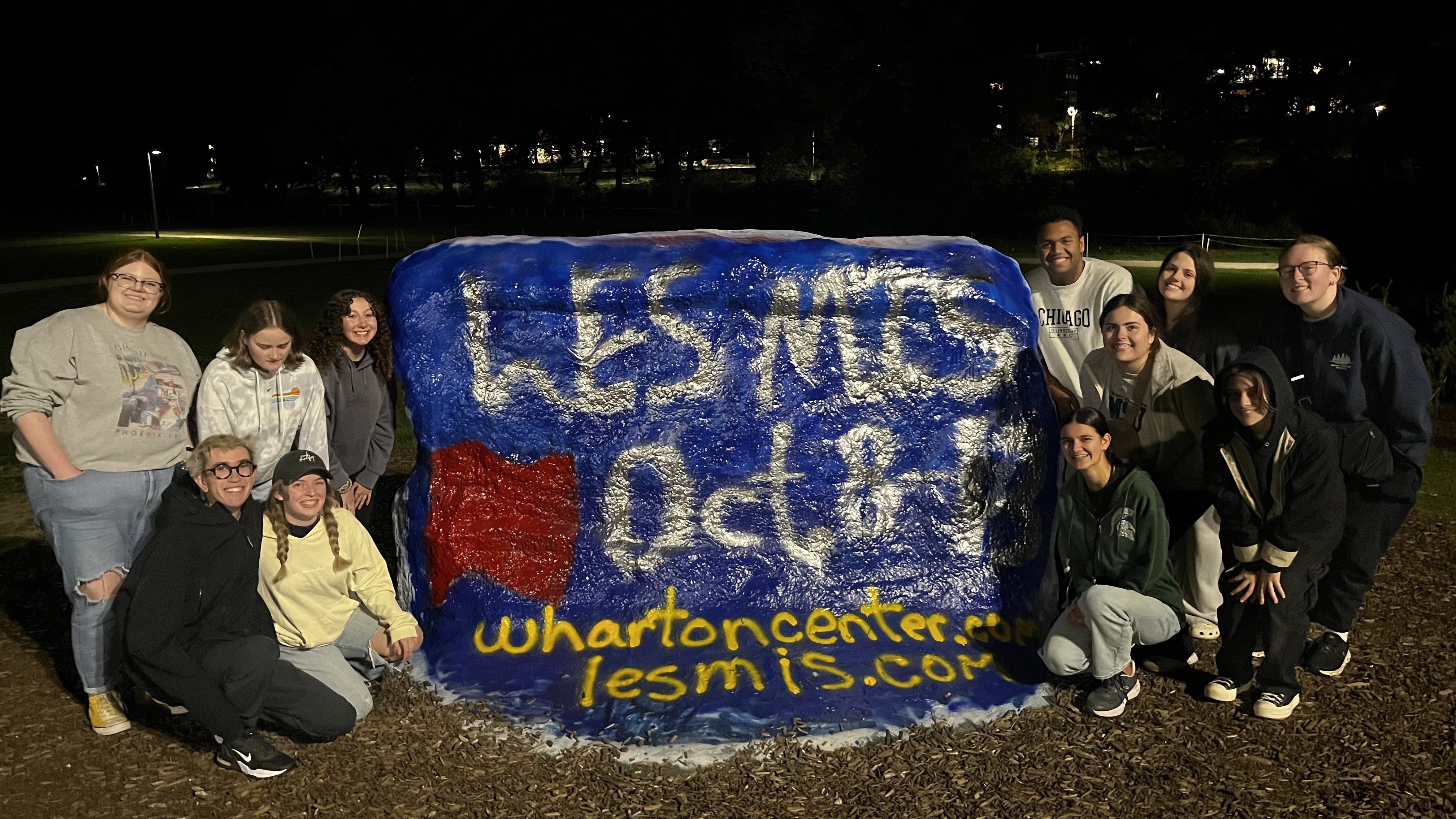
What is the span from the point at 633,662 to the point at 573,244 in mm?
1881

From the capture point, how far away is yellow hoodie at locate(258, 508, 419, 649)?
4766 millimetres

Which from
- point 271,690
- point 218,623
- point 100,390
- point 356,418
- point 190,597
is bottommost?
point 271,690

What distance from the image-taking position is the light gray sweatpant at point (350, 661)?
479cm

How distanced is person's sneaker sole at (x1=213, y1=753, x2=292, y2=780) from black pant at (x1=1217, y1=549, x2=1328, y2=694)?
12.0 feet

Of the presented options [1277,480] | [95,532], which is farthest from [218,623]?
[1277,480]

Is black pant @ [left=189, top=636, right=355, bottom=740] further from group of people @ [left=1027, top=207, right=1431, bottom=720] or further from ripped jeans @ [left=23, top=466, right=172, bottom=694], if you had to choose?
group of people @ [left=1027, top=207, right=1431, bottom=720]

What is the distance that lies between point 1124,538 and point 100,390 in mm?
3884

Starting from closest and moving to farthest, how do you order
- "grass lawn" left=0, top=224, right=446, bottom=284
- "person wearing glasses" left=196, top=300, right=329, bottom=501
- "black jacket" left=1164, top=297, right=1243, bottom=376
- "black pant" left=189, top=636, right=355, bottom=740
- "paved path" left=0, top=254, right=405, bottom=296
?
"black pant" left=189, top=636, right=355, bottom=740
"person wearing glasses" left=196, top=300, right=329, bottom=501
"black jacket" left=1164, top=297, right=1243, bottom=376
"paved path" left=0, top=254, right=405, bottom=296
"grass lawn" left=0, top=224, right=446, bottom=284

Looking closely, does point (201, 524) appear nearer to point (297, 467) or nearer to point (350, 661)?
point (297, 467)

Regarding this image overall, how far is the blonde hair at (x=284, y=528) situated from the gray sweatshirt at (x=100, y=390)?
490mm

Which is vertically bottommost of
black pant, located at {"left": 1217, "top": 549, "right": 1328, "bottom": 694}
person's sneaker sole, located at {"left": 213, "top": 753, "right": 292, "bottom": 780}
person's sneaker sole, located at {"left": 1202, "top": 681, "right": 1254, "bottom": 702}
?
person's sneaker sole, located at {"left": 213, "top": 753, "right": 292, "bottom": 780}

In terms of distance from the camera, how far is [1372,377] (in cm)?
513

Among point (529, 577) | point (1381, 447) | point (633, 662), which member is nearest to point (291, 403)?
point (529, 577)

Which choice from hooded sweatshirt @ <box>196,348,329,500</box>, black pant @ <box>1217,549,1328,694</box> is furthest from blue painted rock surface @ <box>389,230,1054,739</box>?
black pant @ <box>1217,549,1328,694</box>
